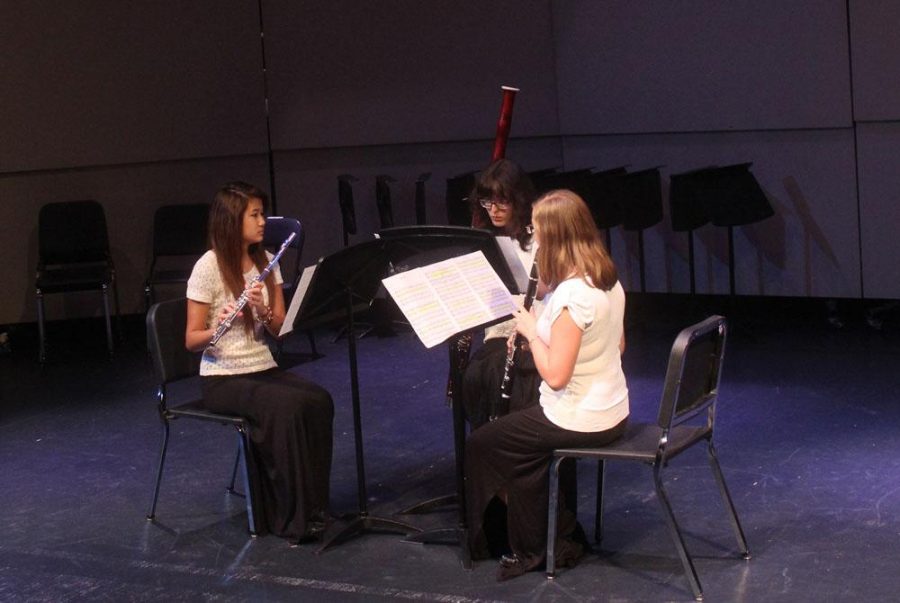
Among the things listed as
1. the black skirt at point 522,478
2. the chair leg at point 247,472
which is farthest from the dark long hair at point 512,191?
the chair leg at point 247,472

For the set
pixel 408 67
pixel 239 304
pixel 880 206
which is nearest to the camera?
pixel 239 304

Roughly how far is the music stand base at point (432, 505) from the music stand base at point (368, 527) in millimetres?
173

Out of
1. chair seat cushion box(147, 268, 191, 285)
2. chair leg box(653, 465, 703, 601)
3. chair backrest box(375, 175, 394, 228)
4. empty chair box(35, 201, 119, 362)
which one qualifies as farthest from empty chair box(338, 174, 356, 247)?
chair leg box(653, 465, 703, 601)

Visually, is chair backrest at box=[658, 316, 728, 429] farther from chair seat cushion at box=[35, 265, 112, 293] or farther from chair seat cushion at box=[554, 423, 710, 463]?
chair seat cushion at box=[35, 265, 112, 293]

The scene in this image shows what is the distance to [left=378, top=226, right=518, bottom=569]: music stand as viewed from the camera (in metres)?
4.12

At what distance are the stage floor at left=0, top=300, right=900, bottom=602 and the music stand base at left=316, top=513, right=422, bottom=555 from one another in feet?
0.10

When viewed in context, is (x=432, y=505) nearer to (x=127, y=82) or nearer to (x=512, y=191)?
(x=512, y=191)

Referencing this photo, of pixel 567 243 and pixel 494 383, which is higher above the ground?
pixel 567 243

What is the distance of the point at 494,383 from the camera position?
4355 millimetres

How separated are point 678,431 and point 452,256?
93 centimetres

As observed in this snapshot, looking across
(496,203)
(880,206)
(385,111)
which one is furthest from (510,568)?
(385,111)

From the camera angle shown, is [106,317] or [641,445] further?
[106,317]

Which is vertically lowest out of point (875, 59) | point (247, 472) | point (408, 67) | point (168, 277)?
point (247, 472)

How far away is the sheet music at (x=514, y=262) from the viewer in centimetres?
414
